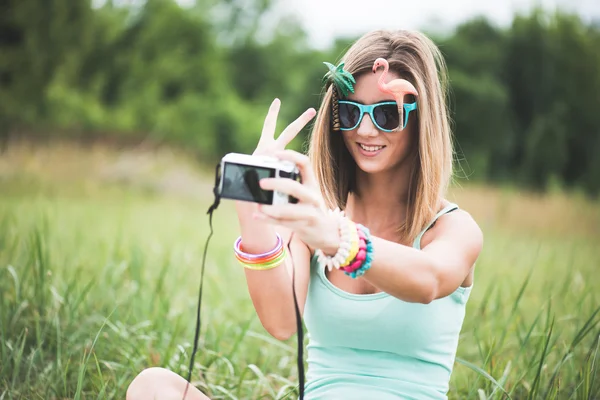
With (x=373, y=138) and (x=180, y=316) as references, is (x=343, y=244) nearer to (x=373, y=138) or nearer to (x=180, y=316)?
(x=373, y=138)

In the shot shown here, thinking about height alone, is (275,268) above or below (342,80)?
below

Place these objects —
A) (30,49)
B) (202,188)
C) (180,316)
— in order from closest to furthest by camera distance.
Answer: (180,316), (202,188), (30,49)

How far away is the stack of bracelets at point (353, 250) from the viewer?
3.96ft

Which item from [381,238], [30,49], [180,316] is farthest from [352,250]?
[30,49]

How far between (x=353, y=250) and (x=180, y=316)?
1.52m

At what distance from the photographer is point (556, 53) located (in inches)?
893

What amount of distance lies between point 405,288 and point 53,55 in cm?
1970

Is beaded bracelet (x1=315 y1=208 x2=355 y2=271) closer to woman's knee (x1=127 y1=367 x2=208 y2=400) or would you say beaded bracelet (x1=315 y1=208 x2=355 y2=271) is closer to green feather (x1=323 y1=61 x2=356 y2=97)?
green feather (x1=323 y1=61 x2=356 y2=97)

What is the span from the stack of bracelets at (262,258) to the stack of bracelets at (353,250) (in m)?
0.34

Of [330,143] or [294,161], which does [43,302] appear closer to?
[330,143]

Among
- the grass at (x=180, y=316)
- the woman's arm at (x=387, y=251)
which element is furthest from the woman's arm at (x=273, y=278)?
the grass at (x=180, y=316)

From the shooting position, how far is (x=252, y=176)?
1235 mm

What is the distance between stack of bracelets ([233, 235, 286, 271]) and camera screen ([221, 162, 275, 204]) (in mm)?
292

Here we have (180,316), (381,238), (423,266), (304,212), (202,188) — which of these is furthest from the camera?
(202,188)
